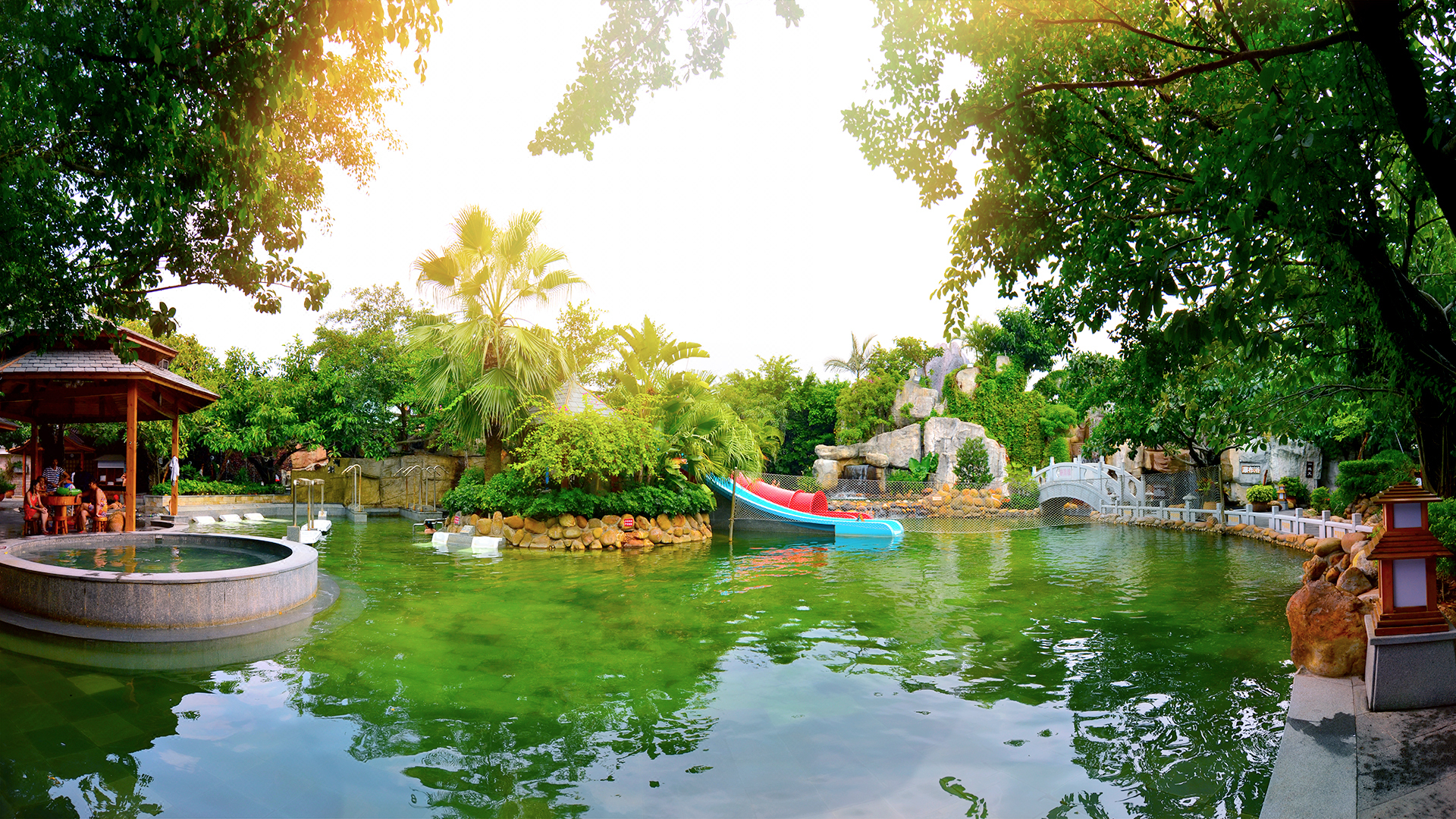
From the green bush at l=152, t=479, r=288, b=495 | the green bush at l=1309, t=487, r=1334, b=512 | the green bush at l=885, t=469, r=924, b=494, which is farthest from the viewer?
the green bush at l=885, t=469, r=924, b=494

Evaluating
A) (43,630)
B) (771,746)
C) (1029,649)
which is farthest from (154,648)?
(1029,649)

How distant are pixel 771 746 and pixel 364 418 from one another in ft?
76.1

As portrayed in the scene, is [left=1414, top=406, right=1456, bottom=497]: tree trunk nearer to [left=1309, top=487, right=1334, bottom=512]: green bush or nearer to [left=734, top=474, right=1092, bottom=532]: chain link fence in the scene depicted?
[left=1309, top=487, right=1334, bottom=512]: green bush

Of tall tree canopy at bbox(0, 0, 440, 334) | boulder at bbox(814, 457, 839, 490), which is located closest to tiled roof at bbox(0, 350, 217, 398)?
tall tree canopy at bbox(0, 0, 440, 334)

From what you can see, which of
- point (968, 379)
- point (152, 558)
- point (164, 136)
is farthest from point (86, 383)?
point (968, 379)

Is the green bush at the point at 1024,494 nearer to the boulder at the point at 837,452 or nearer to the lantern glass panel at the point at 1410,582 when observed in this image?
the boulder at the point at 837,452

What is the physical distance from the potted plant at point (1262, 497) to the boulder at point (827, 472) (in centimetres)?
1594

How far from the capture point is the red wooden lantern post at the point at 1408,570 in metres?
4.68

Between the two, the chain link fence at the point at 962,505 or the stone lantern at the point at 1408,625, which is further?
the chain link fence at the point at 962,505

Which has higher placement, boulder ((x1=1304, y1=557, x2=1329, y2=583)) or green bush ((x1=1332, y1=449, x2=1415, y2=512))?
green bush ((x1=1332, y1=449, x2=1415, y2=512))

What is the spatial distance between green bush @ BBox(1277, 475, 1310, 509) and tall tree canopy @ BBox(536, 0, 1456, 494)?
1419 cm

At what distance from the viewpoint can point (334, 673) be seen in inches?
246

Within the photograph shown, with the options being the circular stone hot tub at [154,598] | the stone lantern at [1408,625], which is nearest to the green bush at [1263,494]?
the stone lantern at [1408,625]

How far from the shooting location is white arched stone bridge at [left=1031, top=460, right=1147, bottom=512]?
25047mm
